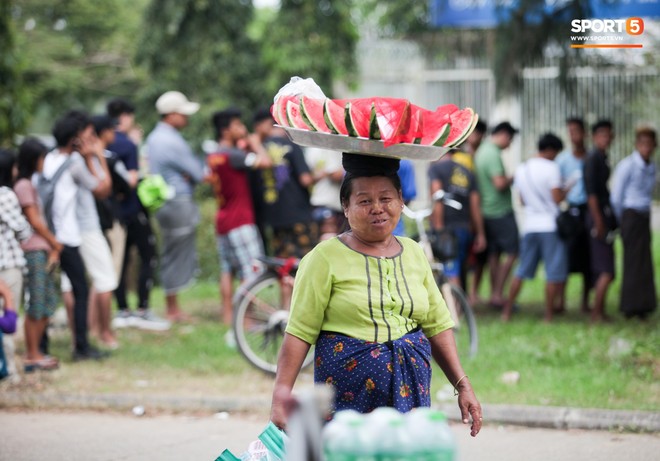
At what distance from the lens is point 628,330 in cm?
984

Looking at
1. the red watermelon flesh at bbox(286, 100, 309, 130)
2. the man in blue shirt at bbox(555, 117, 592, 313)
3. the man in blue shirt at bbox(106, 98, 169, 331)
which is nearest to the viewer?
the red watermelon flesh at bbox(286, 100, 309, 130)

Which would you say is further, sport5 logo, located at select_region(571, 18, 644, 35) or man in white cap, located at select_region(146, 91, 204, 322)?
man in white cap, located at select_region(146, 91, 204, 322)

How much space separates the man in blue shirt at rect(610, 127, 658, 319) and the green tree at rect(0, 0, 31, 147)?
744cm

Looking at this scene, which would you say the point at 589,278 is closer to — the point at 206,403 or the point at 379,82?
the point at 206,403

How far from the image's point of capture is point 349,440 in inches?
101

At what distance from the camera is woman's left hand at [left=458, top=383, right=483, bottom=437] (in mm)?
3967

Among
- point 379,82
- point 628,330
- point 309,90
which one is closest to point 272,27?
point 379,82

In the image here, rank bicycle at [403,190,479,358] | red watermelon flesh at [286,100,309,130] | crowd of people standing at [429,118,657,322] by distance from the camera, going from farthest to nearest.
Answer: crowd of people standing at [429,118,657,322] < bicycle at [403,190,479,358] < red watermelon flesh at [286,100,309,130]

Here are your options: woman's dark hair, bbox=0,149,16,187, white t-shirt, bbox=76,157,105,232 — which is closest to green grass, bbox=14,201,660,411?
white t-shirt, bbox=76,157,105,232

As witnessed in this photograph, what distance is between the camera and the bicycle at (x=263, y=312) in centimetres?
838

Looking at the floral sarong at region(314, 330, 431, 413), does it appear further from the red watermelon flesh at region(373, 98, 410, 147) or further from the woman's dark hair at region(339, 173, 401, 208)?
the red watermelon flesh at region(373, 98, 410, 147)

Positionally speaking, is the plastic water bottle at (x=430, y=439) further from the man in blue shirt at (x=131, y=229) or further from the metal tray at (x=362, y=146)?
the man in blue shirt at (x=131, y=229)

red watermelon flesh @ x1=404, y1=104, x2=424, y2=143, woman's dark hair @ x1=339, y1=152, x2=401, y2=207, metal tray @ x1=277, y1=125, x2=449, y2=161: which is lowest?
woman's dark hair @ x1=339, y1=152, x2=401, y2=207

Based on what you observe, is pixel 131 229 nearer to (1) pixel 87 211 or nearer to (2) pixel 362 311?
(1) pixel 87 211
